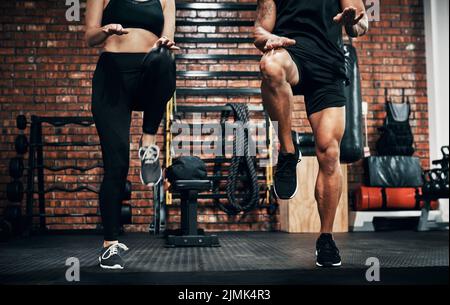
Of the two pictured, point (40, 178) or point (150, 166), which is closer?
point (150, 166)

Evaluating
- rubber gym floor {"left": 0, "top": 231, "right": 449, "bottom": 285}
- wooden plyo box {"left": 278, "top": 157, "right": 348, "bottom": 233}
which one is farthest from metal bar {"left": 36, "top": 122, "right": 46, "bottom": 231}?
wooden plyo box {"left": 278, "top": 157, "right": 348, "bottom": 233}

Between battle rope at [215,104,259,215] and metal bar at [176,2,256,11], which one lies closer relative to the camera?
battle rope at [215,104,259,215]

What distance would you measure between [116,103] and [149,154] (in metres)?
0.31

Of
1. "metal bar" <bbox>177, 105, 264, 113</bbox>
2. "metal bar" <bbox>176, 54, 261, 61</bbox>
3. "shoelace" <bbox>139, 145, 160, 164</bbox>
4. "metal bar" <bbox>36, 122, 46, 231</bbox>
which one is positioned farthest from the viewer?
"metal bar" <bbox>176, 54, 261, 61</bbox>

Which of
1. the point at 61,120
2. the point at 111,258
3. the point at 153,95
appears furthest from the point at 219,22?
the point at 111,258

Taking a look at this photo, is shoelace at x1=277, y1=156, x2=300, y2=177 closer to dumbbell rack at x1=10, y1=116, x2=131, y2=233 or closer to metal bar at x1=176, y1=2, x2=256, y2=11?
dumbbell rack at x1=10, y1=116, x2=131, y2=233

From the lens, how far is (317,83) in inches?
101

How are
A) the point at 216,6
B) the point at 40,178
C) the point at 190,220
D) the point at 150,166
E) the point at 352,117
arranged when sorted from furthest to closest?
the point at 216,6
the point at 40,178
the point at 352,117
the point at 190,220
the point at 150,166

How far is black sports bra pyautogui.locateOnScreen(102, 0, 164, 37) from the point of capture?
2547 mm

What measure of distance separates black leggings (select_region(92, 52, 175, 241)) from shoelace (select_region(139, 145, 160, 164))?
4.4 inches

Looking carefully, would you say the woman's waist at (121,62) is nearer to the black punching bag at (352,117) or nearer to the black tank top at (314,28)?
the black tank top at (314,28)

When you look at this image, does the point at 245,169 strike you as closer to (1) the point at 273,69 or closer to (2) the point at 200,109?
(2) the point at 200,109

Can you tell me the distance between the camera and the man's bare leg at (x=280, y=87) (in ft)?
7.84

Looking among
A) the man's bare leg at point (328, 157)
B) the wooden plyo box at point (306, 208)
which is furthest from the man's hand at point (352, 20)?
the wooden plyo box at point (306, 208)
